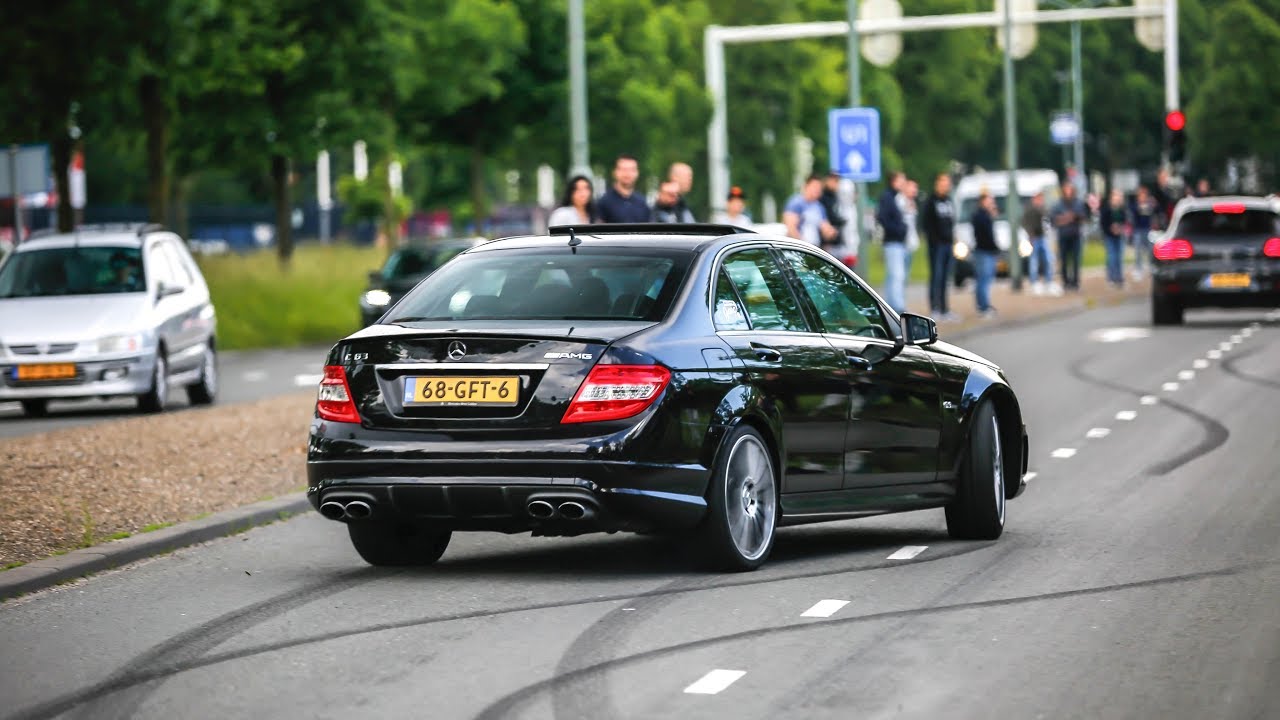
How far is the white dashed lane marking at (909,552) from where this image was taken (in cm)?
1019

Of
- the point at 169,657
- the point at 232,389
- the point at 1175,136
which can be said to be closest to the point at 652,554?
the point at 169,657

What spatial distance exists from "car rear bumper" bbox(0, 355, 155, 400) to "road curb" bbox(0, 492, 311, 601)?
7.67 metres

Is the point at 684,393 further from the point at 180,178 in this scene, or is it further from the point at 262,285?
the point at 180,178

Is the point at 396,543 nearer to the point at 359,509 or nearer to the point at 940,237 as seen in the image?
the point at 359,509

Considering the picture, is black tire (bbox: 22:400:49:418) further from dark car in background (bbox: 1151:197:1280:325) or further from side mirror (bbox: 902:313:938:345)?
dark car in background (bbox: 1151:197:1280:325)

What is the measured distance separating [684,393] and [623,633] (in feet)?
4.43

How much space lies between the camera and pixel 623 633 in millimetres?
8156

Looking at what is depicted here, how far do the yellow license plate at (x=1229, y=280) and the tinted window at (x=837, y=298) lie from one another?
2010 centimetres

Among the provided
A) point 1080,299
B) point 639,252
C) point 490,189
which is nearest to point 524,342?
point 639,252

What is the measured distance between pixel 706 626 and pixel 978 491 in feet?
9.33

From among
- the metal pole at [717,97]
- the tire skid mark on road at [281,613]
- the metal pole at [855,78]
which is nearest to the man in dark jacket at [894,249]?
the metal pole at [855,78]

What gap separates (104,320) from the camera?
67.2ft

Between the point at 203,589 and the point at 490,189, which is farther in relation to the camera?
the point at 490,189

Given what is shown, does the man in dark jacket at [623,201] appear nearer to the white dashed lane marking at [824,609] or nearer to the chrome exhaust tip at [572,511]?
the chrome exhaust tip at [572,511]
